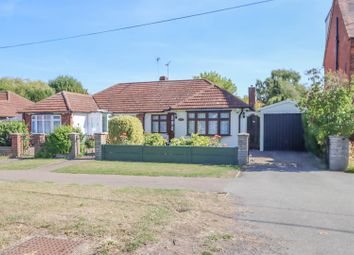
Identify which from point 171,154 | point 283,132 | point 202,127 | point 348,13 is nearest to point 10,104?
point 202,127

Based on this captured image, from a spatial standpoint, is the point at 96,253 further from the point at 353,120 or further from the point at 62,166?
the point at 353,120

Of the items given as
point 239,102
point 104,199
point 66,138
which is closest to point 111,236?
point 104,199

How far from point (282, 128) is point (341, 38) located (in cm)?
680

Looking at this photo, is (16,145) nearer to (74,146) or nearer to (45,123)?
(74,146)

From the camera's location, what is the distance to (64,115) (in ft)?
79.5

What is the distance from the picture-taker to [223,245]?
5164 millimetres

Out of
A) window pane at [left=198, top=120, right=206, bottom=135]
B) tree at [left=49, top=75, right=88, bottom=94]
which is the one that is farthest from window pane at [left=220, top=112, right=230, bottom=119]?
tree at [left=49, top=75, right=88, bottom=94]

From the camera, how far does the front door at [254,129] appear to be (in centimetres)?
2264

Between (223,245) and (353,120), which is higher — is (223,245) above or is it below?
below

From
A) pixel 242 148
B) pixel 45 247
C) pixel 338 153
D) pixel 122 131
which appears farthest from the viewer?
pixel 122 131

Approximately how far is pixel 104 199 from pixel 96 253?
3.35 metres

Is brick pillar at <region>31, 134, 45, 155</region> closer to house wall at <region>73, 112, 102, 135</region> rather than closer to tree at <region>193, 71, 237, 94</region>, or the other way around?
house wall at <region>73, 112, 102, 135</region>

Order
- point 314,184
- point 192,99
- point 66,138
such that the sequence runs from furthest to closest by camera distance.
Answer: point 192,99
point 66,138
point 314,184

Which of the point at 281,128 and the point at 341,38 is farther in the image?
the point at 281,128
